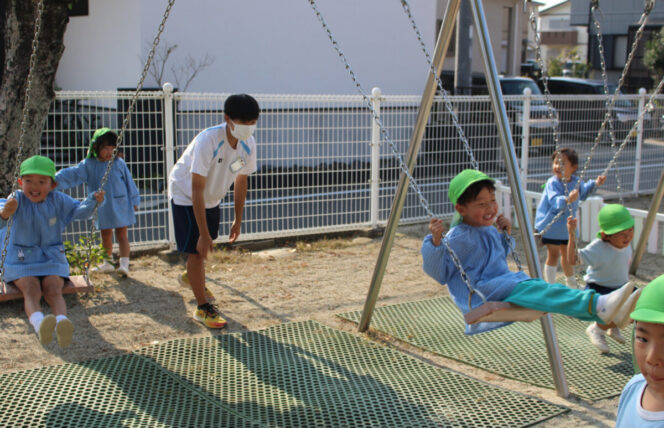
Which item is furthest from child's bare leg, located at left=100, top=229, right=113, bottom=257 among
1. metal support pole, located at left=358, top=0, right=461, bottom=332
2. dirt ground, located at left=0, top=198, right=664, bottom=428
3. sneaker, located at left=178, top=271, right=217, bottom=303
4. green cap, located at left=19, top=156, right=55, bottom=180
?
metal support pole, located at left=358, top=0, right=461, bottom=332

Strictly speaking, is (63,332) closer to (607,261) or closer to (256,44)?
(607,261)

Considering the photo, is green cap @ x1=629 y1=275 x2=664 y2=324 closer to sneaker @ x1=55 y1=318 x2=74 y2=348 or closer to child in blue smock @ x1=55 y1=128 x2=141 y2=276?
sneaker @ x1=55 y1=318 x2=74 y2=348

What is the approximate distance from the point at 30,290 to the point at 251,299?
191 centimetres

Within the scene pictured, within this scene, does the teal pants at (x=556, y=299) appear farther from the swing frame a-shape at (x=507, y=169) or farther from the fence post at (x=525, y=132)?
the fence post at (x=525, y=132)

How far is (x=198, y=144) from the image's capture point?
14.9 ft

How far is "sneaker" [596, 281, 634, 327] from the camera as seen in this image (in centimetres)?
279

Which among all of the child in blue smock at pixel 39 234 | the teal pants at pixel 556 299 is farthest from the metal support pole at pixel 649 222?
the child in blue smock at pixel 39 234

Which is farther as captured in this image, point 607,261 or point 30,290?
point 607,261

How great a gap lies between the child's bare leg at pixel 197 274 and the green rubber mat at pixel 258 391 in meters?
0.40

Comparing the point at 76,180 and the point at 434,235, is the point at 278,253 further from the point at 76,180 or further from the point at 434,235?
the point at 434,235

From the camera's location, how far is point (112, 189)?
6137 millimetres

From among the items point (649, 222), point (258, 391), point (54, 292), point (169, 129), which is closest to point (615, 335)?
point (649, 222)

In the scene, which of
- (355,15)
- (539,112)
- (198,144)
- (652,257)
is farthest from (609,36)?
(198,144)

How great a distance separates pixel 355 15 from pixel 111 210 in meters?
10.0
